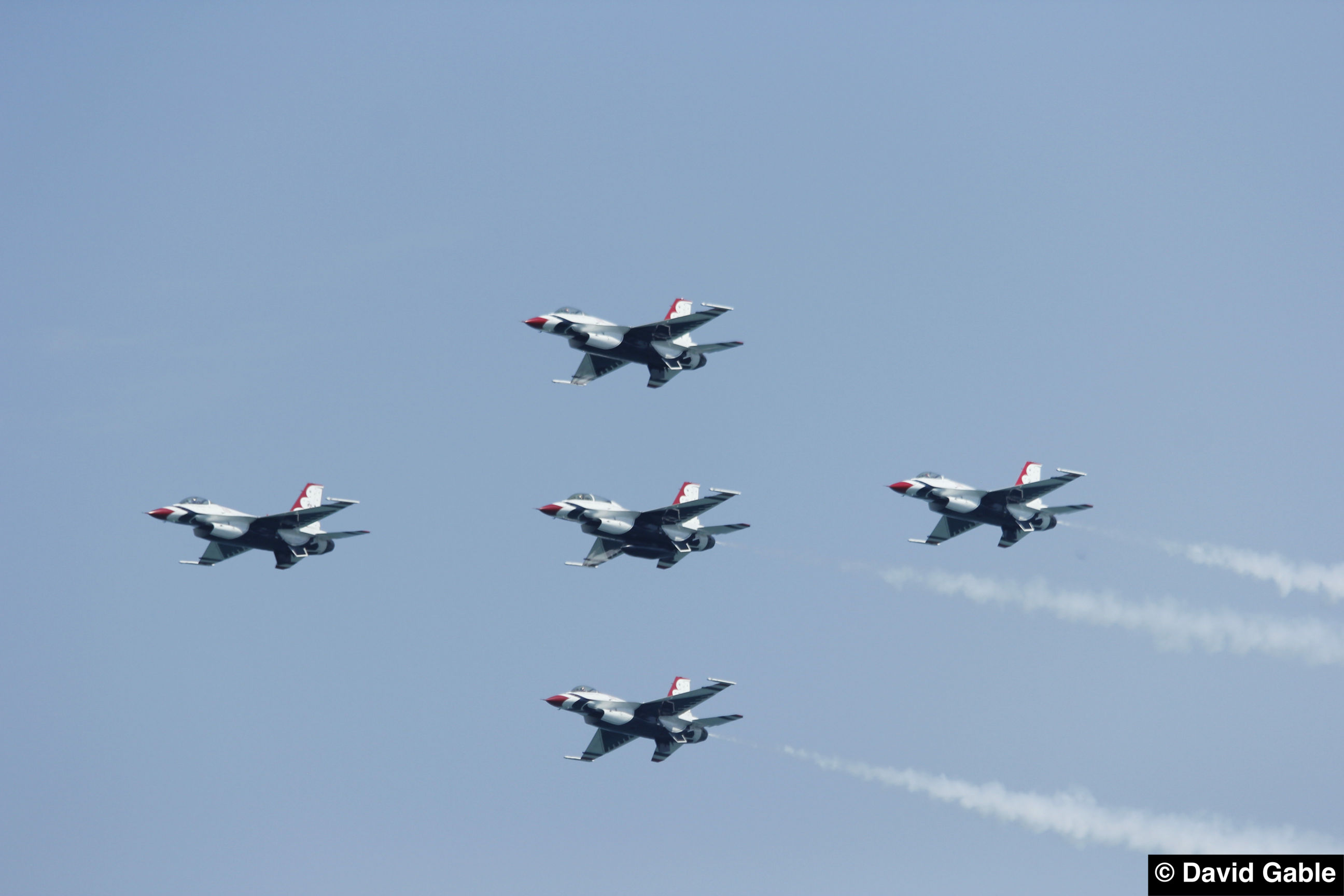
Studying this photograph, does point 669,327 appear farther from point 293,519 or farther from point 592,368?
point 293,519

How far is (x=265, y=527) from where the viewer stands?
106 metres

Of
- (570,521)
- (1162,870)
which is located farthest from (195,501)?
(1162,870)

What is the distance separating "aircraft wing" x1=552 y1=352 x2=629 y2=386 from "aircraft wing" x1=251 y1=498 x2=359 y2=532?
16869 mm

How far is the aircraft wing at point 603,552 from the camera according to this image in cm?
10569

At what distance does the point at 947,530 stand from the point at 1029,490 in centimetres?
648

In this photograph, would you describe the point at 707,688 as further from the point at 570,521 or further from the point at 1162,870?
the point at 1162,870

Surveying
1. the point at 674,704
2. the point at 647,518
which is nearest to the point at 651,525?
the point at 647,518

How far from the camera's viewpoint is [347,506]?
338ft

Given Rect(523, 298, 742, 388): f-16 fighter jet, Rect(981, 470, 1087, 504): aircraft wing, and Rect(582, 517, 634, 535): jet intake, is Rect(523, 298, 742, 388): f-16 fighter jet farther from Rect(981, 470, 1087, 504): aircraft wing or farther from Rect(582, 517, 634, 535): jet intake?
Rect(981, 470, 1087, 504): aircraft wing

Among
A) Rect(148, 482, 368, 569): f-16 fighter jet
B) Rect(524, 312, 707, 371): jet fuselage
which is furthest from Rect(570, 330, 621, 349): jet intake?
Rect(148, 482, 368, 569): f-16 fighter jet

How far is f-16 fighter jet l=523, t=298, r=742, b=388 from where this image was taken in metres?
104

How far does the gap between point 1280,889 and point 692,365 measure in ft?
149

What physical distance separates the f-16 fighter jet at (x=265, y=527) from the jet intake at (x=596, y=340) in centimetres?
1727

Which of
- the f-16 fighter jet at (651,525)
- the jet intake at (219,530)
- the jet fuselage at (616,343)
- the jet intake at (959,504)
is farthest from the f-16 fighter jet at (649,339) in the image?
the jet intake at (219,530)
